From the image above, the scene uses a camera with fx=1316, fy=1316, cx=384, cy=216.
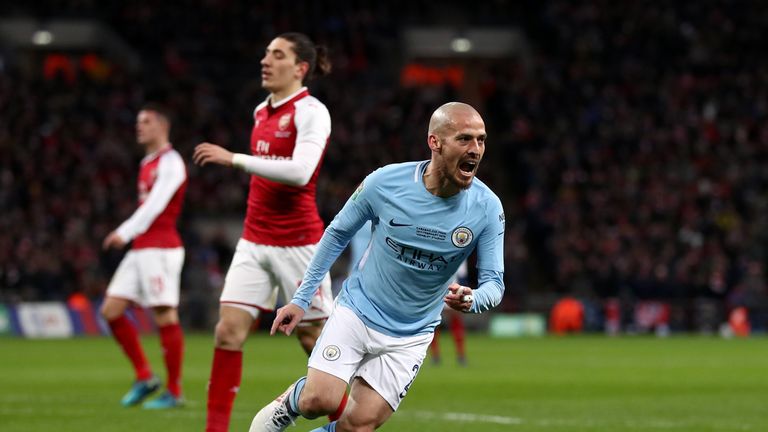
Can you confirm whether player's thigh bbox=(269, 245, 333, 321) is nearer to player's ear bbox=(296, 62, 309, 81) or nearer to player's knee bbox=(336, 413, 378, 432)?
player's ear bbox=(296, 62, 309, 81)

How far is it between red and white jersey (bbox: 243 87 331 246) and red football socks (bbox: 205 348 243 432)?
79 centimetres

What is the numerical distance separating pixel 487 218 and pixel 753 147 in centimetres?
2909

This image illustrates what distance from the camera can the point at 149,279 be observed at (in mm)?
11641

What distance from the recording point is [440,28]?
41062 millimetres

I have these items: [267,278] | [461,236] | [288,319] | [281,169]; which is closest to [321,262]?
[288,319]

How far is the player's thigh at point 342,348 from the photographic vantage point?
21.8ft

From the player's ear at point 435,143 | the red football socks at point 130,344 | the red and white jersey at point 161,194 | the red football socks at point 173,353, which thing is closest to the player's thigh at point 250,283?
the player's ear at point 435,143

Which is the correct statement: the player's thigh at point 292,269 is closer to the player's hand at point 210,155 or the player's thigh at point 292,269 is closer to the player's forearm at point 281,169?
the player's forearm at point 281,169

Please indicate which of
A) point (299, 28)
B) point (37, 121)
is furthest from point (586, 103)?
point (37, 121)

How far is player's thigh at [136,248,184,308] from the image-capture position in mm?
11594

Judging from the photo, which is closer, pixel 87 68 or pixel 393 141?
pixel 393 141

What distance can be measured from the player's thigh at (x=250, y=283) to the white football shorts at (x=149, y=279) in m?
3.14

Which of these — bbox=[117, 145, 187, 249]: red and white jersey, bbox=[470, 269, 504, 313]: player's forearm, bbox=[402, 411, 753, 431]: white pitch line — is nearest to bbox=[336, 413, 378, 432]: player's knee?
bbox=[470, 269, 504, 313]: player's forearm

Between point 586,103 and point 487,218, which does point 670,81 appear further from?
point 487,218
